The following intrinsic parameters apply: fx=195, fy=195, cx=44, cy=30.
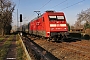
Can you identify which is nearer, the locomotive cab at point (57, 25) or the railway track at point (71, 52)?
the railway track at point (71, 52)

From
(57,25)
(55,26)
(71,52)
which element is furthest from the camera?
(57,25)

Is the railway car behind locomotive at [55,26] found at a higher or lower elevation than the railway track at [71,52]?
higher

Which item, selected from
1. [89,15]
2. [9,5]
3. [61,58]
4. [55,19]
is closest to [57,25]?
[55,19]

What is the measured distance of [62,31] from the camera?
23.2 metres

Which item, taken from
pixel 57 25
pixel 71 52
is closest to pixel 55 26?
pixel 57 25

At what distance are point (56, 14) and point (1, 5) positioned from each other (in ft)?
93.0

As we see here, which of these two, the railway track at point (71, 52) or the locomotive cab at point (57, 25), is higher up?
the locomotive cab at point (57, 25)

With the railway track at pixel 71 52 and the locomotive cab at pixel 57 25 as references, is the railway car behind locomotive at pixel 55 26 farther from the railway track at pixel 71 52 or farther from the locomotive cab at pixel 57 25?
the railway track at pixel 71 52

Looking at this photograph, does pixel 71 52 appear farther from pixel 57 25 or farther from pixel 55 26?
pixel 57 25

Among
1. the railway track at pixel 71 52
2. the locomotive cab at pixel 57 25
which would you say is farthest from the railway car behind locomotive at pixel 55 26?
the railway track at pixel 71 52

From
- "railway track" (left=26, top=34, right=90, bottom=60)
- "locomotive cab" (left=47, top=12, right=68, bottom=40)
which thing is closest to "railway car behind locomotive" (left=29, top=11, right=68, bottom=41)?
"locomotive cab" (left=47, top=12, right=68, bottom=40)

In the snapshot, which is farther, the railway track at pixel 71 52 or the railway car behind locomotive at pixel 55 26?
the railway car behind locomotive at pixel 55 26

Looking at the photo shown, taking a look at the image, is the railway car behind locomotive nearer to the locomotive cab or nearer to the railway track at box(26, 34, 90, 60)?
the locomotive cab

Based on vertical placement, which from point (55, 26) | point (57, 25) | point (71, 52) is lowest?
point (71, 52)
